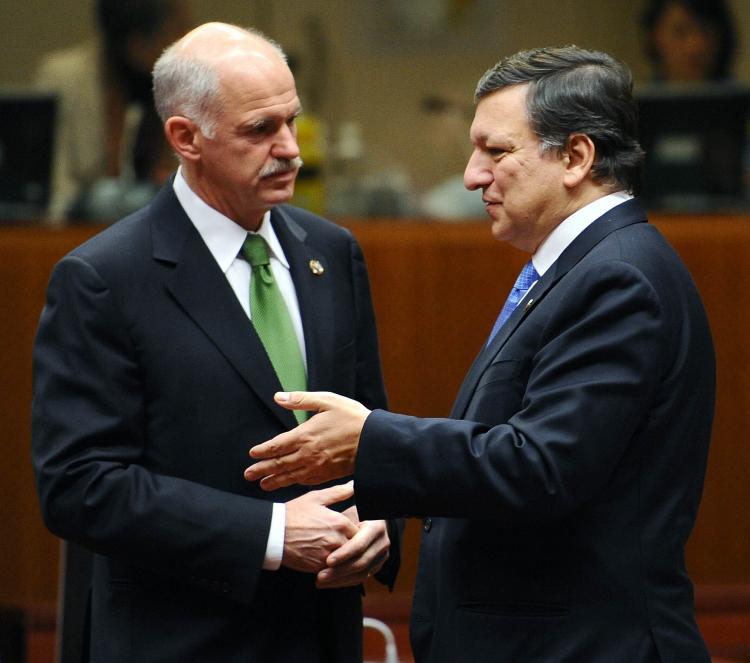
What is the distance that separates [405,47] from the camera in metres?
7.14

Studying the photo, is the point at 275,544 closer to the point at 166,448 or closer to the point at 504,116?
the point at 166,448

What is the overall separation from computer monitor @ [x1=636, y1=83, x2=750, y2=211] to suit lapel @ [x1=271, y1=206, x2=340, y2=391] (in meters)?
2.01

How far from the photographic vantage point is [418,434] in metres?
1.78

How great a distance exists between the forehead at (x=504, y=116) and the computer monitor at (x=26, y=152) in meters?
2.32

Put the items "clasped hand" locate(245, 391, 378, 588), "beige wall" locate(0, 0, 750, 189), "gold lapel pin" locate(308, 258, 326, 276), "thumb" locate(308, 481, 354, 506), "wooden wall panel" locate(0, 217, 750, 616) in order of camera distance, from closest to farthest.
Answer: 1. "clasped hand" locate(245, 391, 378, 588)
2. "thumb" locate(308, 481, 354, 506)
3. "gold lapel pin" locate(308, 258, 326, 276)
4. "wooden wall panel" locate(0, 217, 750, 616)
5. "beige wall" locate(0, 0, 750, 189)

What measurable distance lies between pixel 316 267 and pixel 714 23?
3.09 meters

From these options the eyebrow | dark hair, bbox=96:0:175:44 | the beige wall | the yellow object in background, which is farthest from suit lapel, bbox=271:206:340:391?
the beige wall

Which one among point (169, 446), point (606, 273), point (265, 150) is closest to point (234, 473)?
point (169, 446)

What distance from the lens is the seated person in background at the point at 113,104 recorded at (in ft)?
Result: 14.9

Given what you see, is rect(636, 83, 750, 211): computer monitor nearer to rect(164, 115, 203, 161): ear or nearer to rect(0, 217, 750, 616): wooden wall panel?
rect(0, 217, 750, 616): wooden wall panel

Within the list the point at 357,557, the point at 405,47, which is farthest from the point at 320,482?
the point at 405,47

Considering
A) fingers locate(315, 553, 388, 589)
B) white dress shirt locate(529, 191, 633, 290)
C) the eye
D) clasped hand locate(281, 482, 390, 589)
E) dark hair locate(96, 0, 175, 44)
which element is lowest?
fingers locate(315, 553, 388, 589)

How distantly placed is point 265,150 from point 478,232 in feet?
5.25

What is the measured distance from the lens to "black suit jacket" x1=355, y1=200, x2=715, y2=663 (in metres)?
1.71
